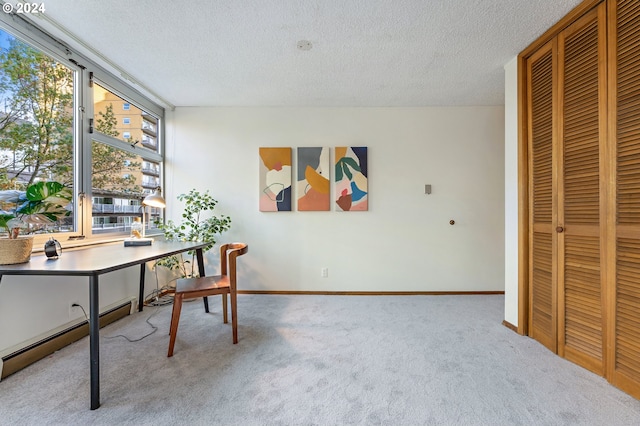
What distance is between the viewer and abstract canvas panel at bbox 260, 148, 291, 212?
3.37 meters

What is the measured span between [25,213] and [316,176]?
8.32 ft

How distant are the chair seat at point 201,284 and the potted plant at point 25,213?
0.89m

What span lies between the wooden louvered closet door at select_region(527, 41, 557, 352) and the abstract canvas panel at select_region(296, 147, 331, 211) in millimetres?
2054

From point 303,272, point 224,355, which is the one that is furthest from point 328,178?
point 224,355

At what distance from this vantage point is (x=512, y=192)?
7.64 ft

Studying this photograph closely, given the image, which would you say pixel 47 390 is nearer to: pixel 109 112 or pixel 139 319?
pixel 139 319

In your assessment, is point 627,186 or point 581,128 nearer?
point 627,186

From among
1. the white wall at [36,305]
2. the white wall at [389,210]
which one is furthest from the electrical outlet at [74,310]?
the white wall at [389,210]

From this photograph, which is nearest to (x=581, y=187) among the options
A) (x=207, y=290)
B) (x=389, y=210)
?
(x=389, y=210)

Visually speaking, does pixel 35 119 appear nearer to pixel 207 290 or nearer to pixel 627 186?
pixel 207 290

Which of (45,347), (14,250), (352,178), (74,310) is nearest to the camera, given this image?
(14,250)

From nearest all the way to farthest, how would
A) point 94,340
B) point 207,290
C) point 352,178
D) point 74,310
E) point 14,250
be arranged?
point 94,340, point 14,250, point 207,290, point 74,310, point 352,178

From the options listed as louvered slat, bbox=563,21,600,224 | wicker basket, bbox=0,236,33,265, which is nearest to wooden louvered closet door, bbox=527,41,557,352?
louvered slat, bbox=563,21,600,224

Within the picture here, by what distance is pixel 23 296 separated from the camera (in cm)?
177
